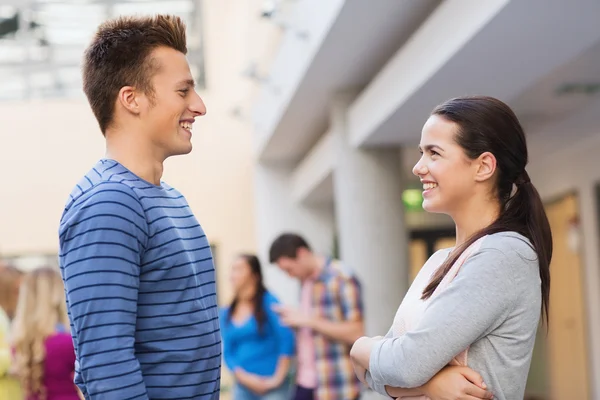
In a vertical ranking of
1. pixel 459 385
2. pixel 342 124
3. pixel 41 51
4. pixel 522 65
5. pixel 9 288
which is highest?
pixel 41 51

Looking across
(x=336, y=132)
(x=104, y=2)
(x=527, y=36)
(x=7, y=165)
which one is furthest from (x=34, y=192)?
(x=527, y=36)

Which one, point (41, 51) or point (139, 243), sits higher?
point (41, 51)

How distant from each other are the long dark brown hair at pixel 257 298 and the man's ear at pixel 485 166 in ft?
14.9

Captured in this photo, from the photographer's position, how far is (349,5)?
697 cm

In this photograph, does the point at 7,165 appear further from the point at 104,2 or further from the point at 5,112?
the point at 104,2

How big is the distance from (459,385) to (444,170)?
50cm

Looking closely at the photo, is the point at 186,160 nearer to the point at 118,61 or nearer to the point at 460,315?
the point at 118,61

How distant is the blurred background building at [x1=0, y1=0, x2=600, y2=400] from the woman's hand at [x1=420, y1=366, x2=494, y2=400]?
3560 millimetres

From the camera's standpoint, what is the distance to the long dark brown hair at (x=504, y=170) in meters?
2.23

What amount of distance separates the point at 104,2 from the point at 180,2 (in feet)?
3.98

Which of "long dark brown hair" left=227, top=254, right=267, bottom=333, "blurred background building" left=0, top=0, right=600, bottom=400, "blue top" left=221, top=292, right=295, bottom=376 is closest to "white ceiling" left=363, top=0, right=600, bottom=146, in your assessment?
"blurred background building" left=0, top=0, right=600, bottom=400

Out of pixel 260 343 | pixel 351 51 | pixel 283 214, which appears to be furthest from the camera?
pixel 283 214

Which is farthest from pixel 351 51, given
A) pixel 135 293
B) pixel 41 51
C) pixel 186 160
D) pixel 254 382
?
pixel 41 51

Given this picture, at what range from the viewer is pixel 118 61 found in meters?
2.12
